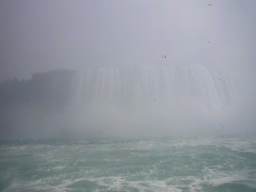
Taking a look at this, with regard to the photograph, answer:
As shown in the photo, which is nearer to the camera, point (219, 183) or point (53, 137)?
point (219, 183)

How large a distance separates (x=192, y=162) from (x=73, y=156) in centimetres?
631

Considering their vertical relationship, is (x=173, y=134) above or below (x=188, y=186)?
above

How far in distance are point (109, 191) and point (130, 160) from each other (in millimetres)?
3110

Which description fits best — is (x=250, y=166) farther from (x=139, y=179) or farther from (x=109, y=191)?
(x=109, y=191)

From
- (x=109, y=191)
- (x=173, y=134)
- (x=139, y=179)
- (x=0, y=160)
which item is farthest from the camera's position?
(x=173, y=134)

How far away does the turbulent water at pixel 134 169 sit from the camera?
557 centimetres

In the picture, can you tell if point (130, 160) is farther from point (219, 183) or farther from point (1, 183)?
point (1, 183)

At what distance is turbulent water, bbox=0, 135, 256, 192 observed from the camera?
557 cm

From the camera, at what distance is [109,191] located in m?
5.22

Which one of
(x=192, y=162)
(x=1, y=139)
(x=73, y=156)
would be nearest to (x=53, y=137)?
(x=1, y=139)

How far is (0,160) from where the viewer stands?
357 inches

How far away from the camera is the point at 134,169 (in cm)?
708

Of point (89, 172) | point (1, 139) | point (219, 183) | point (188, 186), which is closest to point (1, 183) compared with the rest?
point (89, 172)

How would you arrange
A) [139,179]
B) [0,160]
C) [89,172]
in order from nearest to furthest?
[139,179], [89,172], [0,160]
